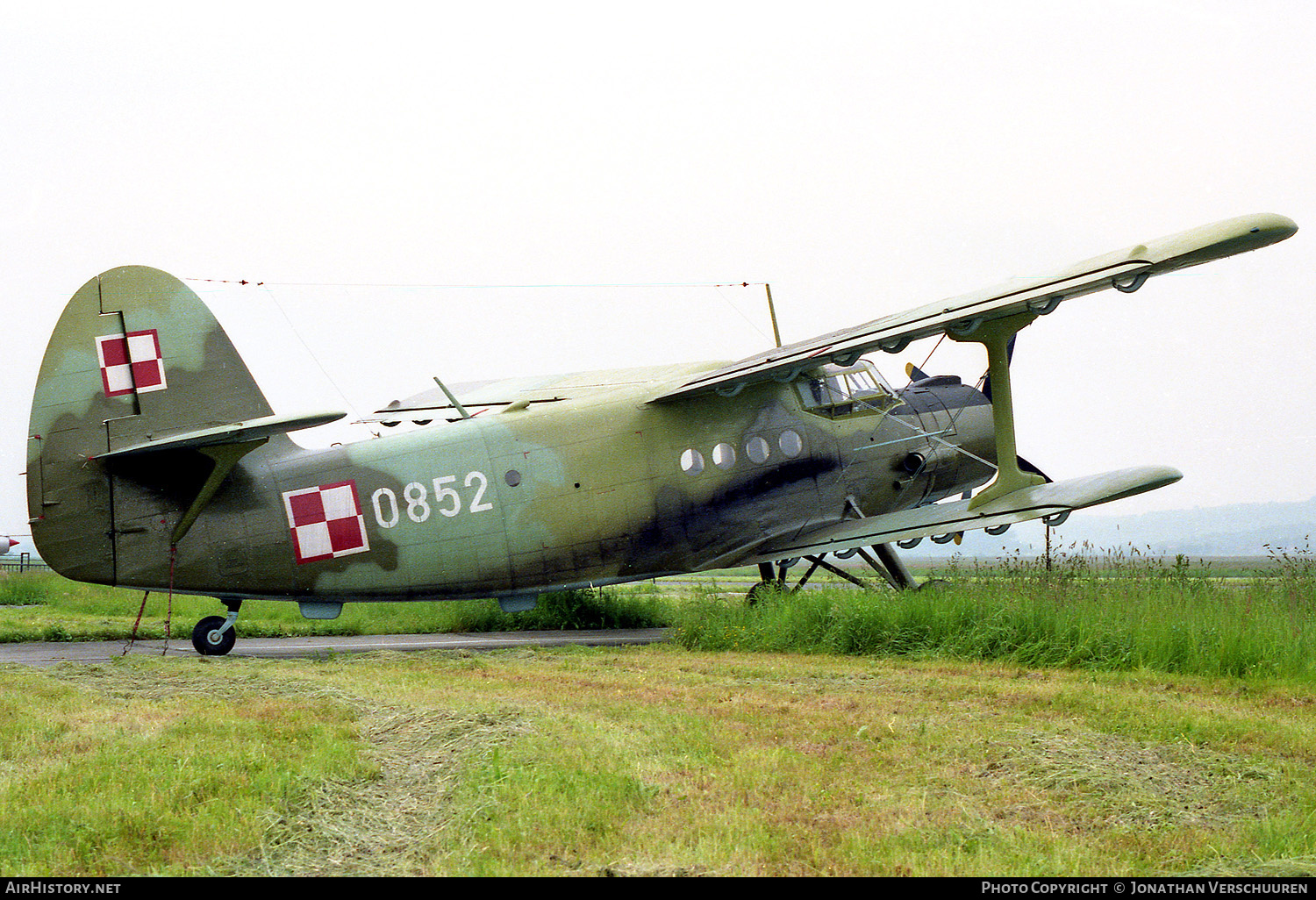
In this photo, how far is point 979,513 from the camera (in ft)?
44.9

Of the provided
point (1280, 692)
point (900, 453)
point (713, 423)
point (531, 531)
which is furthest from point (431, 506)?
point (1280, 692)

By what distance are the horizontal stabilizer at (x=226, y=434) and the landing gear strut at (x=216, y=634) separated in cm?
216

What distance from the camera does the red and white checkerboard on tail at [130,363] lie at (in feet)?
41.4

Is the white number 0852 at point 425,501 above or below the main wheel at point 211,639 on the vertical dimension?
above

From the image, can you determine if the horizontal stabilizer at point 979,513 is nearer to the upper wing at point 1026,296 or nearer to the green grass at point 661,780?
the upper wing at point 1026,296

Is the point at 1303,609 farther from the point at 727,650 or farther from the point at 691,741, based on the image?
the point at 691,741

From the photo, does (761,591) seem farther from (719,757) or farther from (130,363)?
(719,757)

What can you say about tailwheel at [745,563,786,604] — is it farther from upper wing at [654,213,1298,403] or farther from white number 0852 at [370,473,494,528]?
white number 0852 at [370,473,494,528]

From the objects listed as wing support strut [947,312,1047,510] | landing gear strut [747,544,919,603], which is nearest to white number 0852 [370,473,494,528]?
→ landing gear strut [747,544,919,603]

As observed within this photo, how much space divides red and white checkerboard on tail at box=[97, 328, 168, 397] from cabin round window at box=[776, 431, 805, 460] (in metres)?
8.09

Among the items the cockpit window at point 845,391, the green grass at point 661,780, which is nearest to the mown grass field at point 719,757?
the green grass at point 661,780

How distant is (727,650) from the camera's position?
13625mm

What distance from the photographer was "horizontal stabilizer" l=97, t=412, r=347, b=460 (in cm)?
1144

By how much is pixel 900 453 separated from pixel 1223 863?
1177 cm
